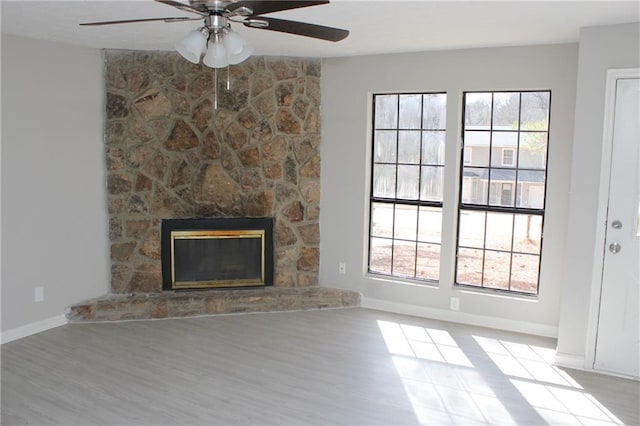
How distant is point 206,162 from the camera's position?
5.38 meters

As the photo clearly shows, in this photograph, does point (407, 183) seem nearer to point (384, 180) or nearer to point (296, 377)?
point (384, 180)

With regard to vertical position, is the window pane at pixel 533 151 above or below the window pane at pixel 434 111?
below

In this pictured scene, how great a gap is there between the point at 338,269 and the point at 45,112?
9.89 feet

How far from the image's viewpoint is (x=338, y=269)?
5586 mm

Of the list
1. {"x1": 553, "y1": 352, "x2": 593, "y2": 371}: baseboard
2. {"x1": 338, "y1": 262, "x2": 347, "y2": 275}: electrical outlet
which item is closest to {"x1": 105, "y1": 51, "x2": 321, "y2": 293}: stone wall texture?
{"x1": 338, "y1": 262, "x2": 347, "y2": 275}: electrical outlet

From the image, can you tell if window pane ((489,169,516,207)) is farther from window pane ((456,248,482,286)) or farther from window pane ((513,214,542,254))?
window pane ((456,248,482,286))

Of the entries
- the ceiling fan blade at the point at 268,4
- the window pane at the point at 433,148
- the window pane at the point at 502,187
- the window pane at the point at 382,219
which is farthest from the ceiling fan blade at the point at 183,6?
the window pane at the point at 382,219

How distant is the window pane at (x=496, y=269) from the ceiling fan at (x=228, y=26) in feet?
9.99

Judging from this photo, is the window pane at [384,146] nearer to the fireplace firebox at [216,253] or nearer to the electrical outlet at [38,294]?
the fireplace firebox at [216,253]

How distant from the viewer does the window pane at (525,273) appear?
4819mm

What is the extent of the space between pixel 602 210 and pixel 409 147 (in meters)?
1.83

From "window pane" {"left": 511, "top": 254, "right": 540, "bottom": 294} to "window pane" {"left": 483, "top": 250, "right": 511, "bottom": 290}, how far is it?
0.06m

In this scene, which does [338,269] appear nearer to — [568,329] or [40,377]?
[568,329]

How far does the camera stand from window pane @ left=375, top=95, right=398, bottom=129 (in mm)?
5254
